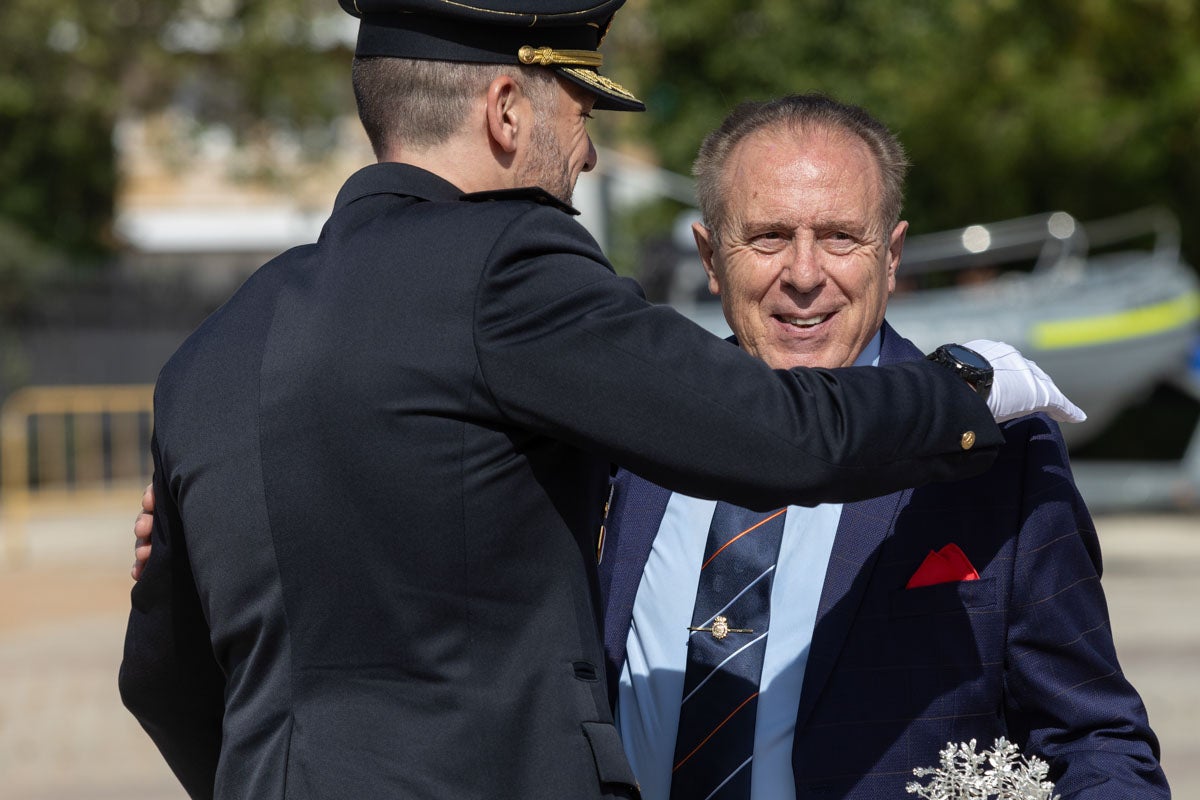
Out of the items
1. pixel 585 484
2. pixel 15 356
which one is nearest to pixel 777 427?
pixel 585 484

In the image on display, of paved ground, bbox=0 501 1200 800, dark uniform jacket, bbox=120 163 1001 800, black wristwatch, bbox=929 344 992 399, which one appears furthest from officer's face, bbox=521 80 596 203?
paved ground, bbox=0 501 1200 800

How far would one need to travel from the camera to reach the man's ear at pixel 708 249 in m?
2.86

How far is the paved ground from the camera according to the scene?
277 inches

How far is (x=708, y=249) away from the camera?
9.49 feet

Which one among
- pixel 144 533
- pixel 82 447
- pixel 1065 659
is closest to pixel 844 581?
pixel 1065 659

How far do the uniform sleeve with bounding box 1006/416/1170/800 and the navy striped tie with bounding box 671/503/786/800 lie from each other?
380mm

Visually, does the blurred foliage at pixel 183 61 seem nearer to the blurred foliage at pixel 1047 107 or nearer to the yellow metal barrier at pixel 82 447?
the yellow metal barrier at pixel 82 447

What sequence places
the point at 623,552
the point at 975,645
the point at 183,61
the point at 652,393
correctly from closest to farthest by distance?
the point at 652,393 → the point at 975,645 → the point at 623,552 → the point at 183,61

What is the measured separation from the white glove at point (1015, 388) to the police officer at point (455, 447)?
76 mm

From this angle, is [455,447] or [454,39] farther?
[454,39]

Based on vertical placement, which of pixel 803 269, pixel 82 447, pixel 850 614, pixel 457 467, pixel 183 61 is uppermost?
pixel 183 61

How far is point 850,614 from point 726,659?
0.20m

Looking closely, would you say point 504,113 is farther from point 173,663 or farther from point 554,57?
point 173,663

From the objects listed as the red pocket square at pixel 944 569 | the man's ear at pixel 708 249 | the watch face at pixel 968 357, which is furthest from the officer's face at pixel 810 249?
the watch face at pixel 968 357
